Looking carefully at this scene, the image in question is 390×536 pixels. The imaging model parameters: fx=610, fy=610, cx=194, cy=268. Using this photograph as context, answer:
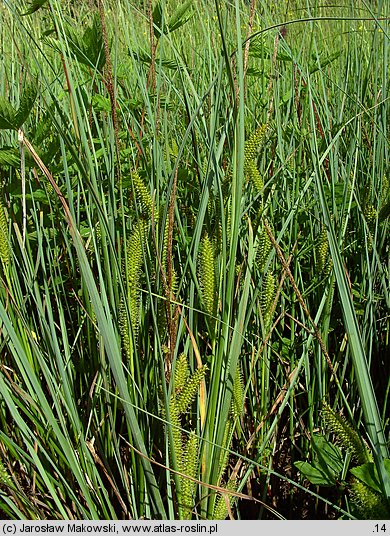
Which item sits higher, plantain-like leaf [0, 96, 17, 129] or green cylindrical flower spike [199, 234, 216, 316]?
plantain-like leaf [0, 96, 17, 129]

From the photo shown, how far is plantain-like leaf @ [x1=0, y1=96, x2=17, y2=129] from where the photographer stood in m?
0.90

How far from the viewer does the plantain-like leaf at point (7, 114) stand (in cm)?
90

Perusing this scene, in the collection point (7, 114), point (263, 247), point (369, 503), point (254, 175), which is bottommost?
point (369, 503)

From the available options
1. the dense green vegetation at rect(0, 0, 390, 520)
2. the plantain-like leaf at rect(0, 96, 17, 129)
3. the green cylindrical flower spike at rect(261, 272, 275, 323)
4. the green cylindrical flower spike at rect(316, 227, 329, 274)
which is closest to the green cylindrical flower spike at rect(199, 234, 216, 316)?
the dense green vegetation at rect(0, 0, 390, 520)

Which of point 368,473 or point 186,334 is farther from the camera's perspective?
point 186,334

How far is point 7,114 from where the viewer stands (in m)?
0.91

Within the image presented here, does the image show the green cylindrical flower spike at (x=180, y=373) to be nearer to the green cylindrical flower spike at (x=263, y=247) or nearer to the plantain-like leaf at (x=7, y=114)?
the green cylindrical flower spike at (x=263, y=247)

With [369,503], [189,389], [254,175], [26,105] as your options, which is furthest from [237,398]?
[26,105]

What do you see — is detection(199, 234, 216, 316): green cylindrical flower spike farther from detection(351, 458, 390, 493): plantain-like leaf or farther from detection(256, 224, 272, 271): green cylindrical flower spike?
detection(351, 458, 390, 493): plantain-like leaf

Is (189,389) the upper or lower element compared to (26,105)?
lower

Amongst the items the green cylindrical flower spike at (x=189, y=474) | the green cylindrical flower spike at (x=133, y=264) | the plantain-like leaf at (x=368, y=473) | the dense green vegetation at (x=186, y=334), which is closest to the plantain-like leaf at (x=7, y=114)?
the dense green vegetation at (x=186, y=334)

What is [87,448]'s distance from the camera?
922 mm

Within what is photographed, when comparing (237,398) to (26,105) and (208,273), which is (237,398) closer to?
(208,273)

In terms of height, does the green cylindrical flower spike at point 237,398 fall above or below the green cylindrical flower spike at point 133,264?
below
